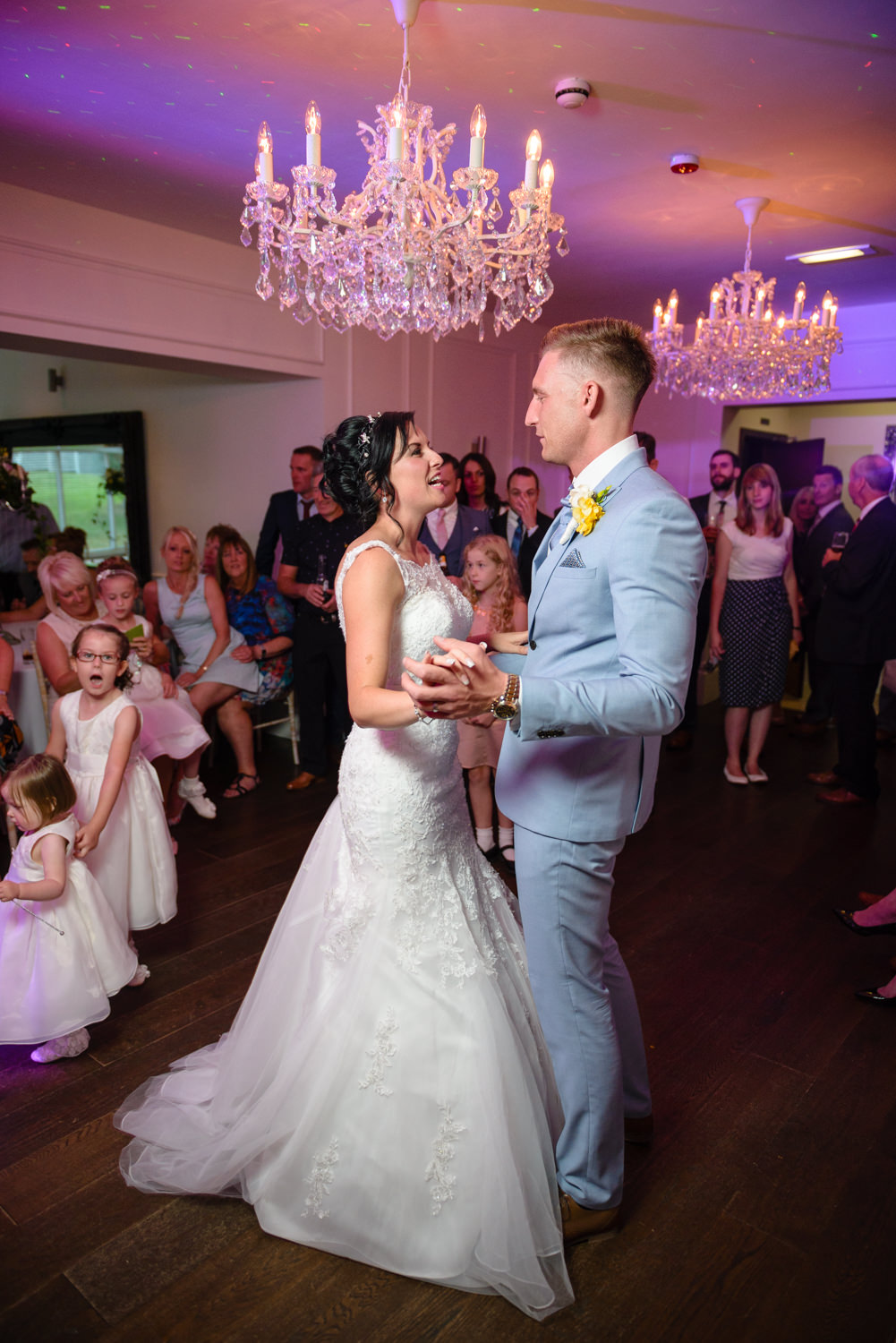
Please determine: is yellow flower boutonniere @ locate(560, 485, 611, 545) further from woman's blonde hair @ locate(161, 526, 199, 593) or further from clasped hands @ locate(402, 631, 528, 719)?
woman's blonde hair @ locate(161, 526, 199, 593)

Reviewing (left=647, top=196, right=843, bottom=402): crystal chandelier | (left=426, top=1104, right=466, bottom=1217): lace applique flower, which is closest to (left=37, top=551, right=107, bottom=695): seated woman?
(left=426, top=1104, right=466, bottom=1217): lace applique flower

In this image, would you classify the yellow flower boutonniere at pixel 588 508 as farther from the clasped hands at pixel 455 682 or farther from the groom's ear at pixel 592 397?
the clasped hands at pixel 455 682

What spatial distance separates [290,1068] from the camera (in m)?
1.85

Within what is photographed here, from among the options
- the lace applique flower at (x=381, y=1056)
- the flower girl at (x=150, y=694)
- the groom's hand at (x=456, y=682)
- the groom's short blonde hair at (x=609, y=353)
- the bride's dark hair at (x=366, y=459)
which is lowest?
the lace applique flower at (x=381, y=1056)

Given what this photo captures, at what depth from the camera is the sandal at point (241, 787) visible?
14.8 feet

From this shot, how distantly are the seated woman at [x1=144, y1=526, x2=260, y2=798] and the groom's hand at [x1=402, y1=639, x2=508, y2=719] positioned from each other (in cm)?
343

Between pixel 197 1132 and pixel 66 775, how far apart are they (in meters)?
1.05

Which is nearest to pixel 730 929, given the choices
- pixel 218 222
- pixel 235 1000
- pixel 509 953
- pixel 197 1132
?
pixel 509 953

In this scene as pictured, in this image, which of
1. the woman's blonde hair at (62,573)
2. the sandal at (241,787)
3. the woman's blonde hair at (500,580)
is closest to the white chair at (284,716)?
the sandal at (241,787)

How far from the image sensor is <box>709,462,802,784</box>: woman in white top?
15.6 feet

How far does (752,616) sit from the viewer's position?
4.83 metres

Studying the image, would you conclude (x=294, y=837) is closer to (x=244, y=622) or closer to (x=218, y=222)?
(x=244, y=622)

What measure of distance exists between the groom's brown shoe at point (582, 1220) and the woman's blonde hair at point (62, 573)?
3.02 m

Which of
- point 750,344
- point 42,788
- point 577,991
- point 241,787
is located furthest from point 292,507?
point 577,991
